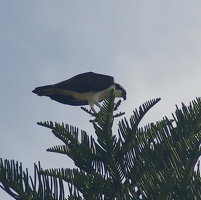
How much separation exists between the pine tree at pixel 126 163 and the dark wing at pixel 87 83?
1926mm

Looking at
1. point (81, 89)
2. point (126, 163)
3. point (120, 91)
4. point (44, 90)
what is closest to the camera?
point (126, 163)

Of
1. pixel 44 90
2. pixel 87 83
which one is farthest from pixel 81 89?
pixel 44 90

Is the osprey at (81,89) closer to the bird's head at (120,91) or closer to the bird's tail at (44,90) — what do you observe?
the bird's tail at (44,90)

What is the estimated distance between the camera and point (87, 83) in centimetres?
956

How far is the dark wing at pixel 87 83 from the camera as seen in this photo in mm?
9281

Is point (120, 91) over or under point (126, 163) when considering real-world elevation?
over

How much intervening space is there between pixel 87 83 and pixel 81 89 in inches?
7.1

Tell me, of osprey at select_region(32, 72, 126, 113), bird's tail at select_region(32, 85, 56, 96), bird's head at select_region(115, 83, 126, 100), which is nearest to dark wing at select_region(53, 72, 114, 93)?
osprey at select_region(32, 72, 126, 113)

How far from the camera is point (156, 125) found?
7320 mm

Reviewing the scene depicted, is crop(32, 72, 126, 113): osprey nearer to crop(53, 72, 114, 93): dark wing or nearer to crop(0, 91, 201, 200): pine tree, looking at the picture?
crop(53, 72, 114, 93): dark wing

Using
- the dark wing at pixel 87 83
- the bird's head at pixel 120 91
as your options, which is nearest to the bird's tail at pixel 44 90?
the dark wing at pixel 87 83

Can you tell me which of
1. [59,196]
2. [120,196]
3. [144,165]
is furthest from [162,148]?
[59,196]

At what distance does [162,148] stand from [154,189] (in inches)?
36.5

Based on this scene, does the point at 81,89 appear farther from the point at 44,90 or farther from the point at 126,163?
the point at 126,163
